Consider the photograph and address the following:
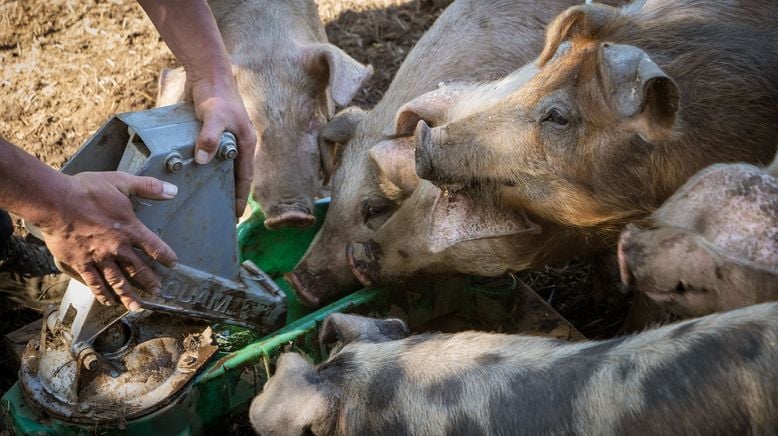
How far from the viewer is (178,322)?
276 centimetres

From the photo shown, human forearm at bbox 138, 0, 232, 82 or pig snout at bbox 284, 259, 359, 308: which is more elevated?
human forearm at bbox 138, 0, 232, 82

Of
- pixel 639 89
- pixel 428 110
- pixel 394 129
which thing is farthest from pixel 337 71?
pixel 639 89

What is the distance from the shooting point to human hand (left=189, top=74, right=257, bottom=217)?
2594mm

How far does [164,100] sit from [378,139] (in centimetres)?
119

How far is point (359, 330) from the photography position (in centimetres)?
231

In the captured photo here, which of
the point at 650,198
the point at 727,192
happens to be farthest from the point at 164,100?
the point at 727,192

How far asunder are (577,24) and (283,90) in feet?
5.84

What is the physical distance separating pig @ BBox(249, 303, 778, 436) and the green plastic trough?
0.60 meters

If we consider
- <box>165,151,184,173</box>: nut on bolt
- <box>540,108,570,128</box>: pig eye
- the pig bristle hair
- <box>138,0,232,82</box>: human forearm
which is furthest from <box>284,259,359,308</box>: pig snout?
the pig bristle hair

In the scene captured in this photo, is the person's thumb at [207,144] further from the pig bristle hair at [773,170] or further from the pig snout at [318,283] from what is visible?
the pig bristle hair at [773,170]

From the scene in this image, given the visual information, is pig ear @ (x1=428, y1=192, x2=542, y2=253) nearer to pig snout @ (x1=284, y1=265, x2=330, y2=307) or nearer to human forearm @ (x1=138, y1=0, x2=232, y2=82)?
pig snout @ (x1=284, y1=265, x2=330, y2=307)

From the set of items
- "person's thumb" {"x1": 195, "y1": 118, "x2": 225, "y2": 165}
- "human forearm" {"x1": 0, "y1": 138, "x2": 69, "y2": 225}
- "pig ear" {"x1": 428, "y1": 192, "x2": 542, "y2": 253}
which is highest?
"human forearm" {"x1": 0, "y1": 138, "x2": 69, "y2": 225}

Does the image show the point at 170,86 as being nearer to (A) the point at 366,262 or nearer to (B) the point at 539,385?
(A) the point at 366,262

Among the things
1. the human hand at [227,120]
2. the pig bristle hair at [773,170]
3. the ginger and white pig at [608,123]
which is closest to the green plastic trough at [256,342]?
the ginger and white pig at [608,123]
